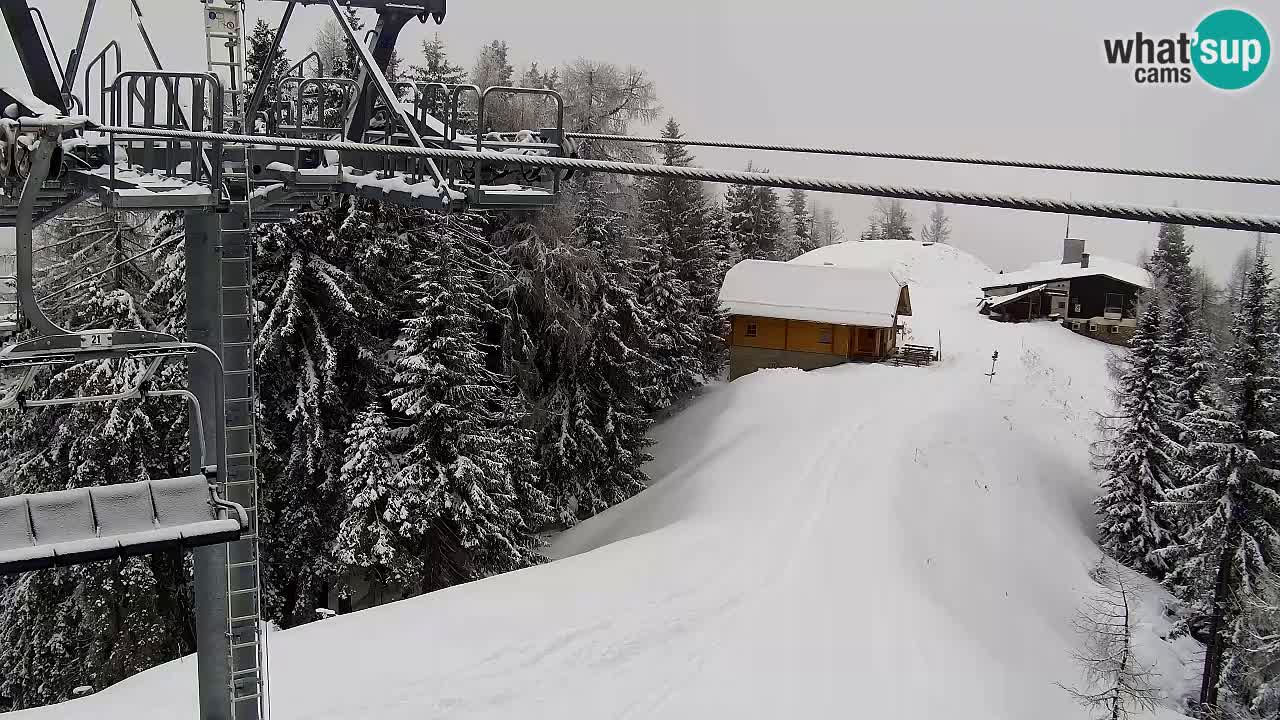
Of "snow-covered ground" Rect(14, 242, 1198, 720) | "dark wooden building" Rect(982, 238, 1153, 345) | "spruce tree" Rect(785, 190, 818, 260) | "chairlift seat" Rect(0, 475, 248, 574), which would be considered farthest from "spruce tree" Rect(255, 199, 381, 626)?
"spruce tree" Rect(785, 190, 818, 260)

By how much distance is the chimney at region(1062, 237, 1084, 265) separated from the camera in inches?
2324

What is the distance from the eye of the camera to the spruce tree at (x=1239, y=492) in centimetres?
2395

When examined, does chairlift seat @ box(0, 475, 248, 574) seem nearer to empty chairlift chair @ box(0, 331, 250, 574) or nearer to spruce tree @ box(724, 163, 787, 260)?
empty chairlift chair @ box(0, 331, 250, 574)

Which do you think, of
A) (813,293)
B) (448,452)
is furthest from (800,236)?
(448,452)

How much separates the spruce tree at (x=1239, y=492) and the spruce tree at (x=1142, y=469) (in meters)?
4.16

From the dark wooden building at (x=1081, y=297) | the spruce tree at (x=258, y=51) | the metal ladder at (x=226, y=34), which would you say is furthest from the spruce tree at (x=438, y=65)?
the dark wooden building at (x=1081, y=297)

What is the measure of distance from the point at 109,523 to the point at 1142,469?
98.2 feet

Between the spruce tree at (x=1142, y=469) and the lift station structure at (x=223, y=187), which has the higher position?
the lift station structure at (x=223, y=187)

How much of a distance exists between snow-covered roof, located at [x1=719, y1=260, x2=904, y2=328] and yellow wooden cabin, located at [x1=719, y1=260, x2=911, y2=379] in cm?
4

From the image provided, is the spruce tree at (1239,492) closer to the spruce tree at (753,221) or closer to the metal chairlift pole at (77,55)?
the metal chairlift pole at (77,55)

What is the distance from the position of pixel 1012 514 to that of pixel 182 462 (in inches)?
801

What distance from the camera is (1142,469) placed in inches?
1174

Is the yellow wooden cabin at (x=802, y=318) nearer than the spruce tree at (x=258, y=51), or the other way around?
the spruce tree at (x=258, y=51)

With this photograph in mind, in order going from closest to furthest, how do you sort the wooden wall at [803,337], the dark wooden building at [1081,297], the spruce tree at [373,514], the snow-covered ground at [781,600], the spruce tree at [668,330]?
the snow-covered ground at [781,600]
the spruce tree at [373,514]
the spruce tree at [668,330]
the wooden wall at [803,337]
the dark wooden building at [1081,297]
